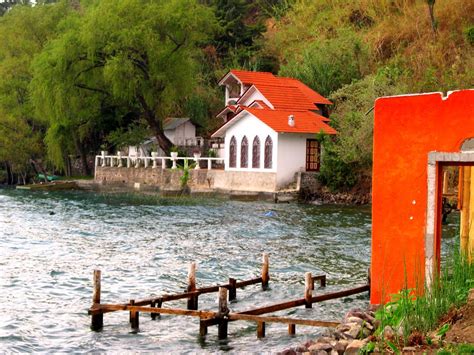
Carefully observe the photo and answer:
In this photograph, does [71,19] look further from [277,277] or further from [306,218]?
[277,277]

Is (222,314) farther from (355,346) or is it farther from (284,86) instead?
(284,86)

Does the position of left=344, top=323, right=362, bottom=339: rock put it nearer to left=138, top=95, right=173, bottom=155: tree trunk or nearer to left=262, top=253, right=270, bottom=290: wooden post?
left=262, top=253, right=270, bottom=290: wooden post

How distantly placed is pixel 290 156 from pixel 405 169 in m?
34.4

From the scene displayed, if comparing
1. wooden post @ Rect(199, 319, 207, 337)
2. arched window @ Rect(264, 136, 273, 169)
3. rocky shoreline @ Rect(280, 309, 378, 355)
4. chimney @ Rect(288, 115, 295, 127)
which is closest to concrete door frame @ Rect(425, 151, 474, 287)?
rocky shoreline @ Rect(280, 309, 378, 355)

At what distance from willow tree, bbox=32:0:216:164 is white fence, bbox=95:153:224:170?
1.95 meters

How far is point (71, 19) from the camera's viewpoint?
200 feet

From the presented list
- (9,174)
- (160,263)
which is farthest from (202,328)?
(9,174)

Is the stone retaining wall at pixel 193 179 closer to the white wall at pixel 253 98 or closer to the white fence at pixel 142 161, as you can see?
the white fence at pixel 142 161

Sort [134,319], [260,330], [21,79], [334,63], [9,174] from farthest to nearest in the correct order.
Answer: [9,174] < [21,79] < [334,63] < [134,319] < [260,330]

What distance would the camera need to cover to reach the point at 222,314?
14719mm

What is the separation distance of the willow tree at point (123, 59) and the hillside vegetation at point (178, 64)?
85 mm

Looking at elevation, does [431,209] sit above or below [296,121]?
below

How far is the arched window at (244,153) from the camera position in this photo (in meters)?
48.9

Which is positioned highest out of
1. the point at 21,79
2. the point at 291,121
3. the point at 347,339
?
the point at 21,79
